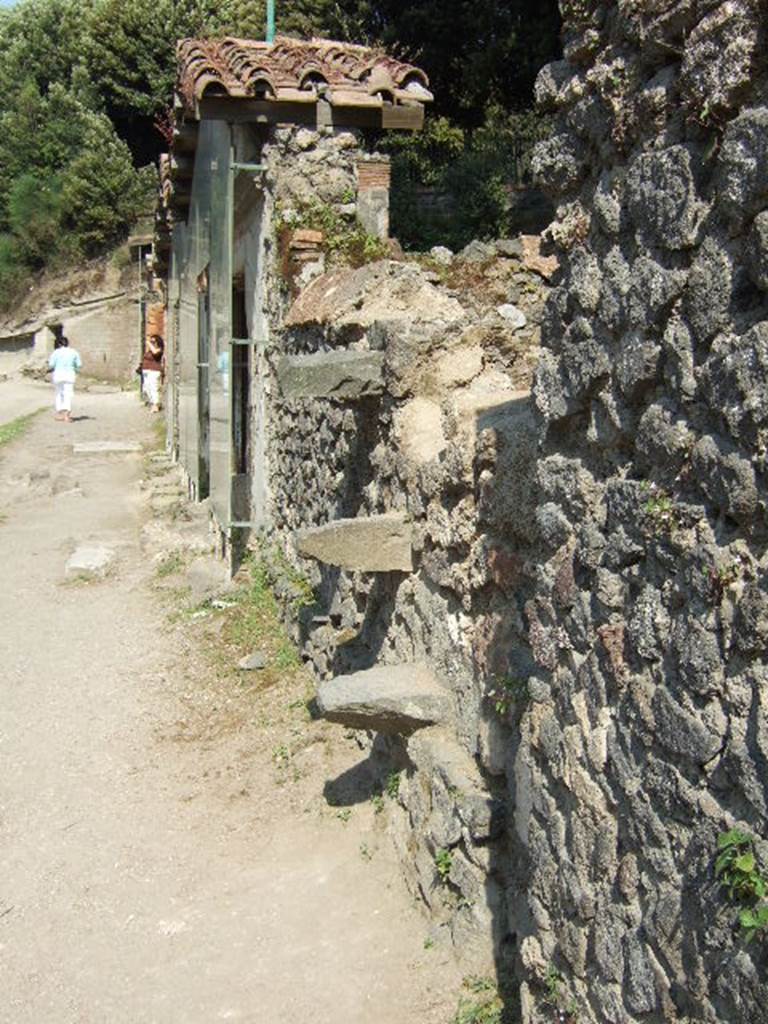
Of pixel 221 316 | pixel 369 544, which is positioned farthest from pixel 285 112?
pixel 369 544

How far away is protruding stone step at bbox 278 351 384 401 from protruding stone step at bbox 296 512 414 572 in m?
0.61

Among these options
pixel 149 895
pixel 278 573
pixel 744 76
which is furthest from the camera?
pixel 278 573

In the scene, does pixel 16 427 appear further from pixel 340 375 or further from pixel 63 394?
pixel 340 375

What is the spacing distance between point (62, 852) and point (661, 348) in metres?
3.67

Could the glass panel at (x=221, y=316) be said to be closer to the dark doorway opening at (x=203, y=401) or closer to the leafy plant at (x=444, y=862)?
the dark doorway opening at (x=203, y=401)

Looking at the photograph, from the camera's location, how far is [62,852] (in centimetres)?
468

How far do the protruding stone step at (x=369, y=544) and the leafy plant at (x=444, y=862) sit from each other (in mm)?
1140

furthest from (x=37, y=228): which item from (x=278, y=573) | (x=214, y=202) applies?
A: (x=278, y=573)

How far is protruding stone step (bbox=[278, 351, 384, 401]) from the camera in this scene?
4539mm

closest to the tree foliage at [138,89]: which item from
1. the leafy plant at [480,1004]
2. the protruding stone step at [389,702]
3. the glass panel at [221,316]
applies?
the glass panel at [221,316]

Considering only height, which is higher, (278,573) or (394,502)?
(394,502)

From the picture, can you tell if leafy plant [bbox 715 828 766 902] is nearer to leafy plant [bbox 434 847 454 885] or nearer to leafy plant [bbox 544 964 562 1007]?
leafy plant [bbox 544 964 562 1007]

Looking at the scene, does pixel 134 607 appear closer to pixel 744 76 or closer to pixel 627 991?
pixel 627 991

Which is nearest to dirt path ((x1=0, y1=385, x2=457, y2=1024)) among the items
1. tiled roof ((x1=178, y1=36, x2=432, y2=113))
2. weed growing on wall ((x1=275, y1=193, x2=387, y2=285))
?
weed growing on wall ((x1=275, y1=193, x2=387, y2=285))
